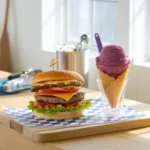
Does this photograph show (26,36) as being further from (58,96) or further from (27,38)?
(58,96)

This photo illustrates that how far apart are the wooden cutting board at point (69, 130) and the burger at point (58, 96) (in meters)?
0.11

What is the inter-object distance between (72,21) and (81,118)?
1520 millimetres

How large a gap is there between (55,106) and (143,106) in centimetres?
41

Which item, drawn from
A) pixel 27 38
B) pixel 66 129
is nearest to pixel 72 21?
pixel 27 38

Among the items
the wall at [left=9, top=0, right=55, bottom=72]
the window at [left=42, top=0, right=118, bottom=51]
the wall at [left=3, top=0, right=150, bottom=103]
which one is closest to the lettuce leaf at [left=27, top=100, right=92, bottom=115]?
the wall at [left=3, top=0, right=150, bottom=103]

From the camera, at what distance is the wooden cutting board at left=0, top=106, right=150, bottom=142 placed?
2.03 metres

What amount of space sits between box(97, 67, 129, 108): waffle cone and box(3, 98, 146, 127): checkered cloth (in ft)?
0.22

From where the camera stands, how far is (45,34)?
3.64m

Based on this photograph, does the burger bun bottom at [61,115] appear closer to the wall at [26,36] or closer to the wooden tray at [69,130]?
the wooden tray at [69,130]

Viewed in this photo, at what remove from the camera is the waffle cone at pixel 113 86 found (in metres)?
2.21

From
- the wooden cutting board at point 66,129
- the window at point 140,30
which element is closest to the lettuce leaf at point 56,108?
the wooden cutting board at point 66,129

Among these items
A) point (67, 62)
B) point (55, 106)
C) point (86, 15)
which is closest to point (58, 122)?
point (55, 106)

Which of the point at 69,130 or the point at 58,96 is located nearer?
the point at 69,130

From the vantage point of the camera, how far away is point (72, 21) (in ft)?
12.0
